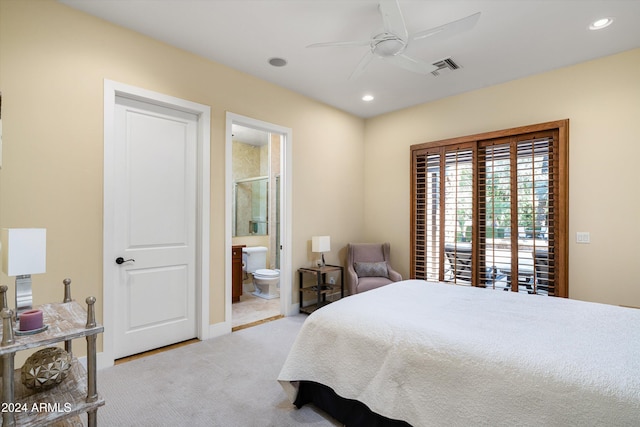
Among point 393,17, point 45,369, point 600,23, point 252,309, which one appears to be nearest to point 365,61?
point 393,17

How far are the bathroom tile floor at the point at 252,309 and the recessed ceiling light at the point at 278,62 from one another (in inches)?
118

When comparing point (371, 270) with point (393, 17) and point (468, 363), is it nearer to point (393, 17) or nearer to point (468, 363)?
point (468, 363)

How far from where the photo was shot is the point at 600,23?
2.71m

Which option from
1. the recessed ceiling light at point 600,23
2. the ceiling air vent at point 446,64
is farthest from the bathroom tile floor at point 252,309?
the recessed ceiling light at point 600,23

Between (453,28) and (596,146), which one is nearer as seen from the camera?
(453,28)

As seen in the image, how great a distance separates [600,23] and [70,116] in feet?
14.5

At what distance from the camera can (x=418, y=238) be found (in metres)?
4.61

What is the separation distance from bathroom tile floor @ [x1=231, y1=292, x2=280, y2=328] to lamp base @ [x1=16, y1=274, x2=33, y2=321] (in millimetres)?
2435

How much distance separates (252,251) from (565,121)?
15.1 ft

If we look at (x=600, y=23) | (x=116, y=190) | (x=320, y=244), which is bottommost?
(x=320, y=244)

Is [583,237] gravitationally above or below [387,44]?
below

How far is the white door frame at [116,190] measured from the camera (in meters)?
2.72

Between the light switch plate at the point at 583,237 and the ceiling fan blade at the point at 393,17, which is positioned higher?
the ceiling fan blade at the point at 393,17

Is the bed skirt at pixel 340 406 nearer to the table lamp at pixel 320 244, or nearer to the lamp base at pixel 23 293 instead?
the lamp base at pixel 23 293
